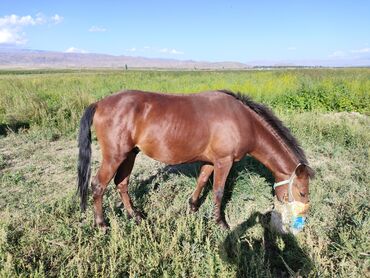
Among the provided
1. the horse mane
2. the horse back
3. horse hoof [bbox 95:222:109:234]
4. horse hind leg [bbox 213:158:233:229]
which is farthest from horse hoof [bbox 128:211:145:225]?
the horse mane

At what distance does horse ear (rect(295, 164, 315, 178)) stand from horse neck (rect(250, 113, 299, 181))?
22 centimetres

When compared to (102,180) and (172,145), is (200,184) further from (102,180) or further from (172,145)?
(102,180)

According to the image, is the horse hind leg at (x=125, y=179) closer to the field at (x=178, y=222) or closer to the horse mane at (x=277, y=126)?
the field at (x=178, y=222)

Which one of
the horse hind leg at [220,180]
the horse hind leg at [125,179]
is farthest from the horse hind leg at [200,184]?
the horse hind leg at [125,179]

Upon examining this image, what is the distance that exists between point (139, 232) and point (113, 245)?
1.16ft

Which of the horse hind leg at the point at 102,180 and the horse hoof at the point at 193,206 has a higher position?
the horse hind leg at the point at 102,180

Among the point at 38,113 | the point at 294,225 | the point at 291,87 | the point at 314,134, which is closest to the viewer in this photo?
the point at 294,225

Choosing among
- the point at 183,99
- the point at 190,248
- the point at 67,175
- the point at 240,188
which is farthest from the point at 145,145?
the point at 67,175

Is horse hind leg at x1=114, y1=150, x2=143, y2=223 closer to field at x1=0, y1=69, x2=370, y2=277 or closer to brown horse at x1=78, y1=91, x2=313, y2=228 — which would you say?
→ field at x1=0, y1=69, x2=370, y2=277

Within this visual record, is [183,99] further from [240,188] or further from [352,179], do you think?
[352,179]

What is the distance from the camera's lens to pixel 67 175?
613 centimetres

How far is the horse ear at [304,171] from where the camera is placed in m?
4.03

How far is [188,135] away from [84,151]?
55.5 inches

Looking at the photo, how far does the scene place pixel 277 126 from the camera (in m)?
4.39
